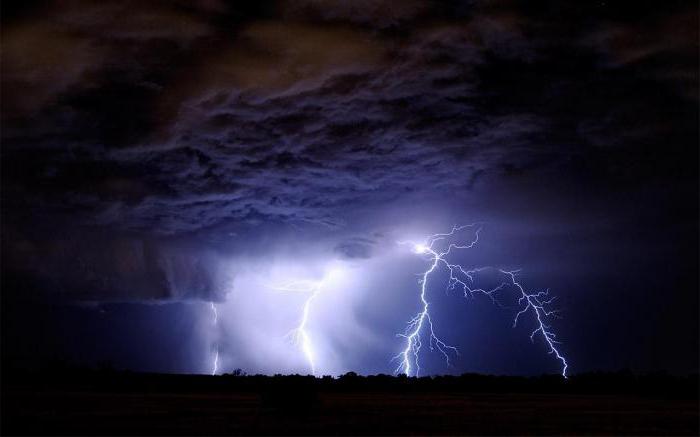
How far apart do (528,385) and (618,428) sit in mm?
26183

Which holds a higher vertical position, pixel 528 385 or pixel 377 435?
pixel 528 385

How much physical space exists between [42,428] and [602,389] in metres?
33.4

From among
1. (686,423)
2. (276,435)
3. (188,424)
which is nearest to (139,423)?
(188,424)

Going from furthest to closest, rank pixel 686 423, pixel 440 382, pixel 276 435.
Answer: pixel 440 382 < pixel 686 423 < pixel 276 435

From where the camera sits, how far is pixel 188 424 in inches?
445

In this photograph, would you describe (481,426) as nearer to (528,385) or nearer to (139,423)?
(139,423)

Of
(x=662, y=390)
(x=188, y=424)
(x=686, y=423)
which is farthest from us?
(x=662, y=390)

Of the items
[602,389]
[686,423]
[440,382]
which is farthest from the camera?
[440,382]

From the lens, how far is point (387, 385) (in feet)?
115

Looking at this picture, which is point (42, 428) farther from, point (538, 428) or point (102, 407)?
point (538, 428)

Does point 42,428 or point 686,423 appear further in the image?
point 686,423

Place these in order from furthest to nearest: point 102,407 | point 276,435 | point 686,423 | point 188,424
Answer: point 102,407
point 686,423
point 188,424
point 276,435

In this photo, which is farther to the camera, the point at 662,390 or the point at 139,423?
the point at 662,390

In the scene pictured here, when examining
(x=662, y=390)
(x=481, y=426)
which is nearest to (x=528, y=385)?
(x=662, y=390)
